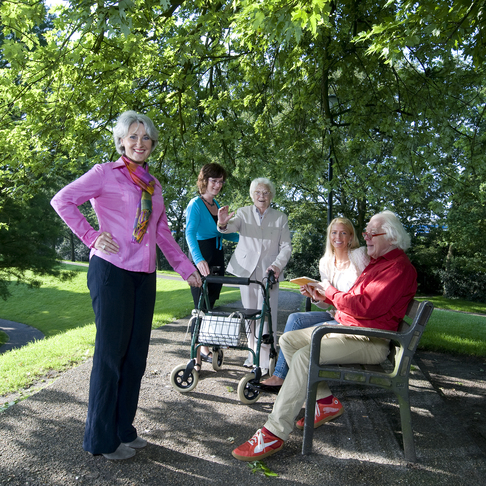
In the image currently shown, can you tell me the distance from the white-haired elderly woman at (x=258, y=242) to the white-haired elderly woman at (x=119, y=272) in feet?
6.07

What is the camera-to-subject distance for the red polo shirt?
11.0ft

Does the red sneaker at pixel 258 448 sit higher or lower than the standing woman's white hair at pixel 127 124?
lower

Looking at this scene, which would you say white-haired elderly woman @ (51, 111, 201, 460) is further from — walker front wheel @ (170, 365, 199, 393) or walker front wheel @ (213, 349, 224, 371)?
walker front wheel @ (213, 349, 224, 371)

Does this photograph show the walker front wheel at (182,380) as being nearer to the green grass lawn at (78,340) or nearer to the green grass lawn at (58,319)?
the green grass lawn at (78,340)

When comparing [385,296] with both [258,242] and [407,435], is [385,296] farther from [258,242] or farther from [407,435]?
[258,242]

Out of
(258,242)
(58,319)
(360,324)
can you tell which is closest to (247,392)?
(360,324)

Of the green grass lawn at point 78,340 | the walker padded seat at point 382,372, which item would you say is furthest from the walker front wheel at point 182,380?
the green grass lawn at point 78,340

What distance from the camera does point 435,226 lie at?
2517cm

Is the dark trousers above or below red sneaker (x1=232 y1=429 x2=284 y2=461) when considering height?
above

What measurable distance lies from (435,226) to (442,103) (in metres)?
18.6

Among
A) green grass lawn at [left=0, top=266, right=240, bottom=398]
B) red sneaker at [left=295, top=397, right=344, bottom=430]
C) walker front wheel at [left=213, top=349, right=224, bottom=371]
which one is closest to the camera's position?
red sneaker at [left=295, top=397, right=344, bottom=430]

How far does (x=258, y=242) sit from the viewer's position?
5.05 m

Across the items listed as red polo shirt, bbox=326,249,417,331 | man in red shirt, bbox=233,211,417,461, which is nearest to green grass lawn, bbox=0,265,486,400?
man in red shirt, bbox=233,211,417,461

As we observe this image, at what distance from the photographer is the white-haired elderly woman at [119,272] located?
301 cm
